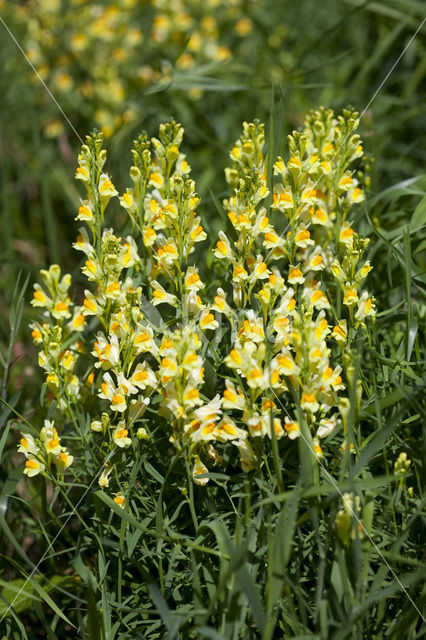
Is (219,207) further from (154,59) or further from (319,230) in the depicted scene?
(154,59)

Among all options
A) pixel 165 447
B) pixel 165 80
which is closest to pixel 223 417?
pixel 165 447

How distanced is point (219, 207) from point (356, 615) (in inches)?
40.2

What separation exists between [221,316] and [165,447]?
362 mm

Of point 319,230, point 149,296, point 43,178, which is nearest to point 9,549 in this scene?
point 149,296

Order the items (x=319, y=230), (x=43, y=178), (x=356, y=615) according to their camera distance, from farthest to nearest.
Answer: (x=43, y=178) < (x=319, y=230) < (x=356, y=615)

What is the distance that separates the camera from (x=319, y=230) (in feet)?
6.08

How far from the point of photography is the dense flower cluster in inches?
52.0

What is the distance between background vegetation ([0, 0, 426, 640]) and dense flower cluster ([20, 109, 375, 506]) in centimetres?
10

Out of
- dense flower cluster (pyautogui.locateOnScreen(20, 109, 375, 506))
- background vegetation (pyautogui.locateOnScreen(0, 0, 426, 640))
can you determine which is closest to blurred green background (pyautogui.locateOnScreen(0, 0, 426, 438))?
background vegetation (pyautogui.locateOnScreen(0, 0, 426, 640))

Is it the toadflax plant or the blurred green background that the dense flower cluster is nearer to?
the toadflax plant

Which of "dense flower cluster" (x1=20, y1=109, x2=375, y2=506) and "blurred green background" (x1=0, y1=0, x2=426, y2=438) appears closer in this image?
"dense flower cluster" (x1=20, y1=109, x2=375, y2=506)

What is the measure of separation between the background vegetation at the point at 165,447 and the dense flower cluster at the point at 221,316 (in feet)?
0.32

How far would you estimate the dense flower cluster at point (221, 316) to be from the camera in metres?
1.32

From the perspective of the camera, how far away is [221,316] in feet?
5.63
